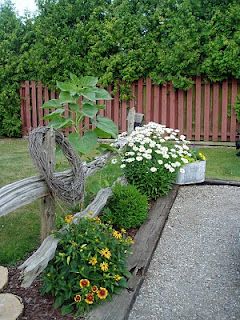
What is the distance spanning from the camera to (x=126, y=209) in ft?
12.1

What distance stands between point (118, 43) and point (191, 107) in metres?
2.02

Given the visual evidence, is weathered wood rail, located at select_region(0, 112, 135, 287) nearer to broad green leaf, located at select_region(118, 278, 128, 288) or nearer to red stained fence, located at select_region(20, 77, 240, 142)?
broad green leaf, located at select_region(118, 278, 128, 288)

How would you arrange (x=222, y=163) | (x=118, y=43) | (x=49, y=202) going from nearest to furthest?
(x=49, y=202) < (x=222, y=163) < (x=118, y=43)

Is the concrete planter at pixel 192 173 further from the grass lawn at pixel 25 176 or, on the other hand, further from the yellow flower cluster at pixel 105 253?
the yellow flower cluster at pixel 105 253

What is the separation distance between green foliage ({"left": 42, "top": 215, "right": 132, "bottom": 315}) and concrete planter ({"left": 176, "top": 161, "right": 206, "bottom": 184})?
2504 mm

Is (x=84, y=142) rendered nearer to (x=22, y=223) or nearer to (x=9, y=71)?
(x=22, y=223)

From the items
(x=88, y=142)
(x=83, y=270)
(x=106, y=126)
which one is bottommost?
(x=83, y=270)

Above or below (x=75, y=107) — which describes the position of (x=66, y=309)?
below

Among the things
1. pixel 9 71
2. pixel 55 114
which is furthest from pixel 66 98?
pixel 9 71

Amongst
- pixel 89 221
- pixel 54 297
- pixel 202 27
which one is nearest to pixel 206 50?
pixel 202 27

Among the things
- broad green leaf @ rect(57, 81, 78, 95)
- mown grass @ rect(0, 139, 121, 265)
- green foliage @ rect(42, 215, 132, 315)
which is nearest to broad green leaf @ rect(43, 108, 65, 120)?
broad green leaf @ rect(57, 81, 78, 95)

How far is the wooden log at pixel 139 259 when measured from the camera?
2.42m

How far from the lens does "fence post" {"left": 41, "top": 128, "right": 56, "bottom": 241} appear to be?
8.87ft

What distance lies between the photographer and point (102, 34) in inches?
334
